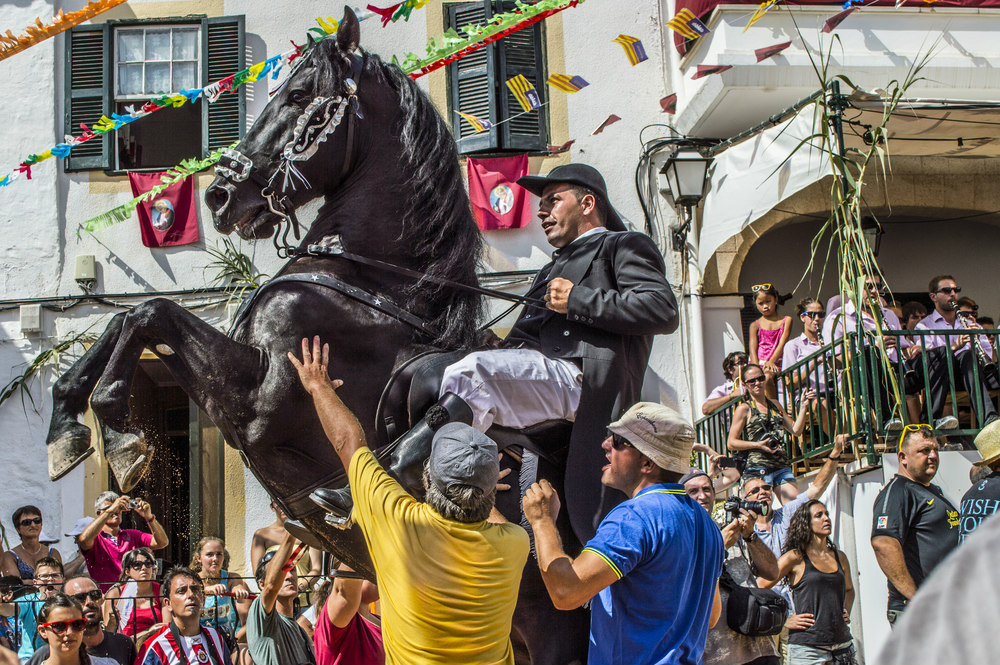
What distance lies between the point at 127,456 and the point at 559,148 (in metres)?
9.26

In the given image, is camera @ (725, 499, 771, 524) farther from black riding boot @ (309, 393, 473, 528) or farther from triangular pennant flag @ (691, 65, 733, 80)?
triangular pennant flag @ (691, 65, 733, 80)

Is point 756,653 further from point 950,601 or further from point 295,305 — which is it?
point 950,601

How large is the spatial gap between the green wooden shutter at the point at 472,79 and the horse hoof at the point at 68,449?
9605mm

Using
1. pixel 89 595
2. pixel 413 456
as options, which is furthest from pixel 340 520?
pixel 89 595

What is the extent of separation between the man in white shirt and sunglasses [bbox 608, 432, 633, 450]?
6742 mm

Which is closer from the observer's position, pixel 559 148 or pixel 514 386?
pixel 514 386

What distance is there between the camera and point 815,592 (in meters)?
7.20

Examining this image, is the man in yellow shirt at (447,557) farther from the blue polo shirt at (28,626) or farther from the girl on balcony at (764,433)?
the girl on balcony at (764,433)

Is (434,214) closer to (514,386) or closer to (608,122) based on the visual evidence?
(514,386)

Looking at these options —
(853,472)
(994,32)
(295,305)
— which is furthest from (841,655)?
(994,32)

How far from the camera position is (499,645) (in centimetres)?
344

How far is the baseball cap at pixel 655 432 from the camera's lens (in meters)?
3.63

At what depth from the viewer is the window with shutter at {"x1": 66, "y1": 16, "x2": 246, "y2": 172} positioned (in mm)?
13148

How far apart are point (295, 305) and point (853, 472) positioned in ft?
21.4
